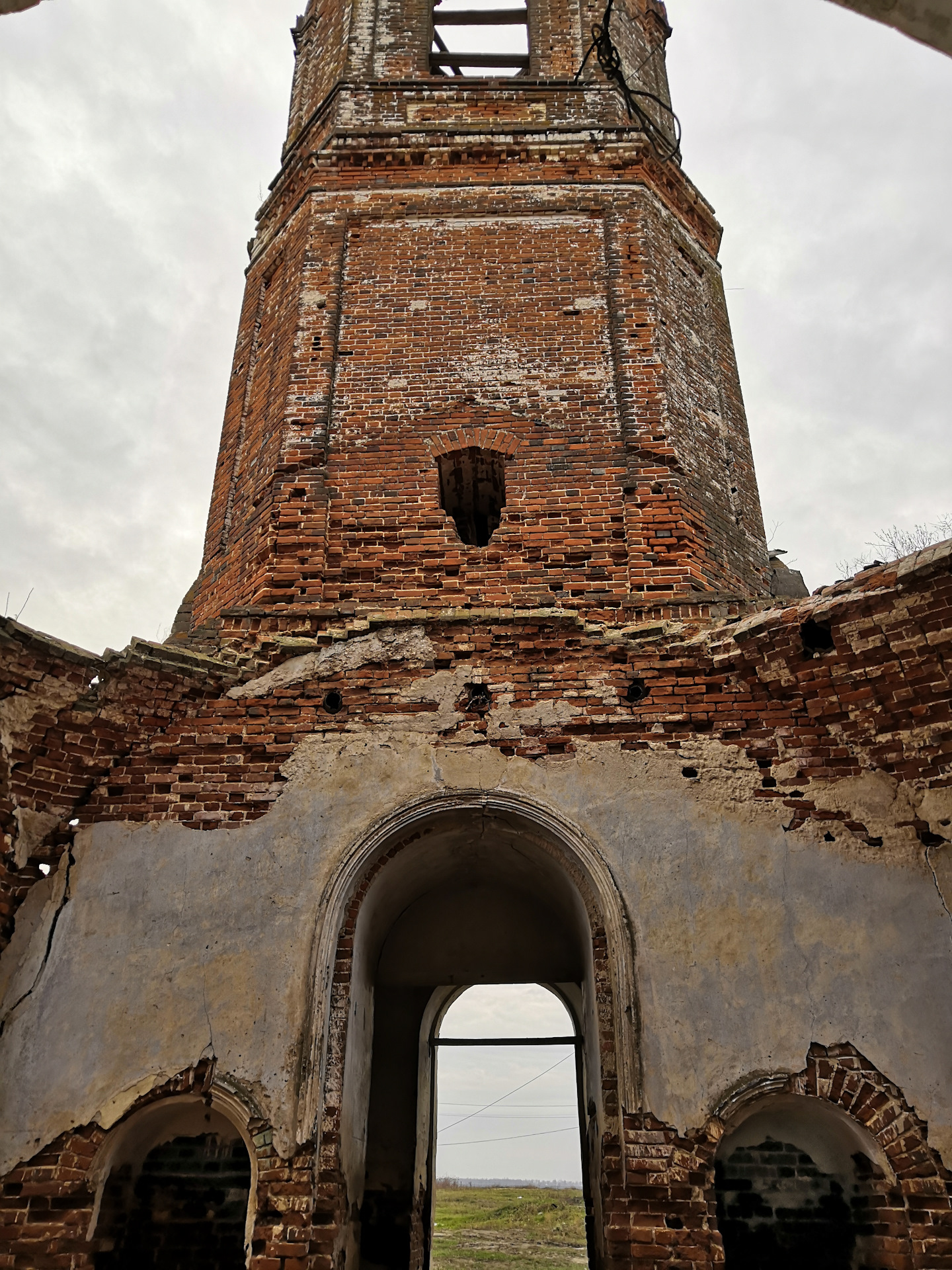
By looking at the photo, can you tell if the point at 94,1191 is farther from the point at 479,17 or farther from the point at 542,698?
the point at 479,17

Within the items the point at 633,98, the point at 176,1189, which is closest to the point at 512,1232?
the point at 176,1189

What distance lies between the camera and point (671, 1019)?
15.9 feet

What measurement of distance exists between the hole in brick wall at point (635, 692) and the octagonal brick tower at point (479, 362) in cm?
77

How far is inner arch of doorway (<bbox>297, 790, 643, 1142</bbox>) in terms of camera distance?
477 cm

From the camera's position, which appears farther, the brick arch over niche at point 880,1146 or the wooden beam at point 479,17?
the wooden beam at point 479,17

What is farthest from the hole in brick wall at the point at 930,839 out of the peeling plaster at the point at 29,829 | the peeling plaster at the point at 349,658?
the peeling plaster at the point at 29,829

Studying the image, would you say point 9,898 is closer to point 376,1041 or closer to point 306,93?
point 376,1041

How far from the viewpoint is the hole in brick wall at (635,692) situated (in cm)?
580

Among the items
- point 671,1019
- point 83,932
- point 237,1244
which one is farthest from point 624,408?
point 237,1244

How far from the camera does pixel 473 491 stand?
25.1ft

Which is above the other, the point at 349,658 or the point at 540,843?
the point at 349,658

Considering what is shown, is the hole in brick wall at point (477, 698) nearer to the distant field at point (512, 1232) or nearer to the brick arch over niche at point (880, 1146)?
the brick arch over niche at point (880, 1146)

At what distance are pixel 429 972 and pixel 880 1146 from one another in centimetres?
369

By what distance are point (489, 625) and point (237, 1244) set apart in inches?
153
